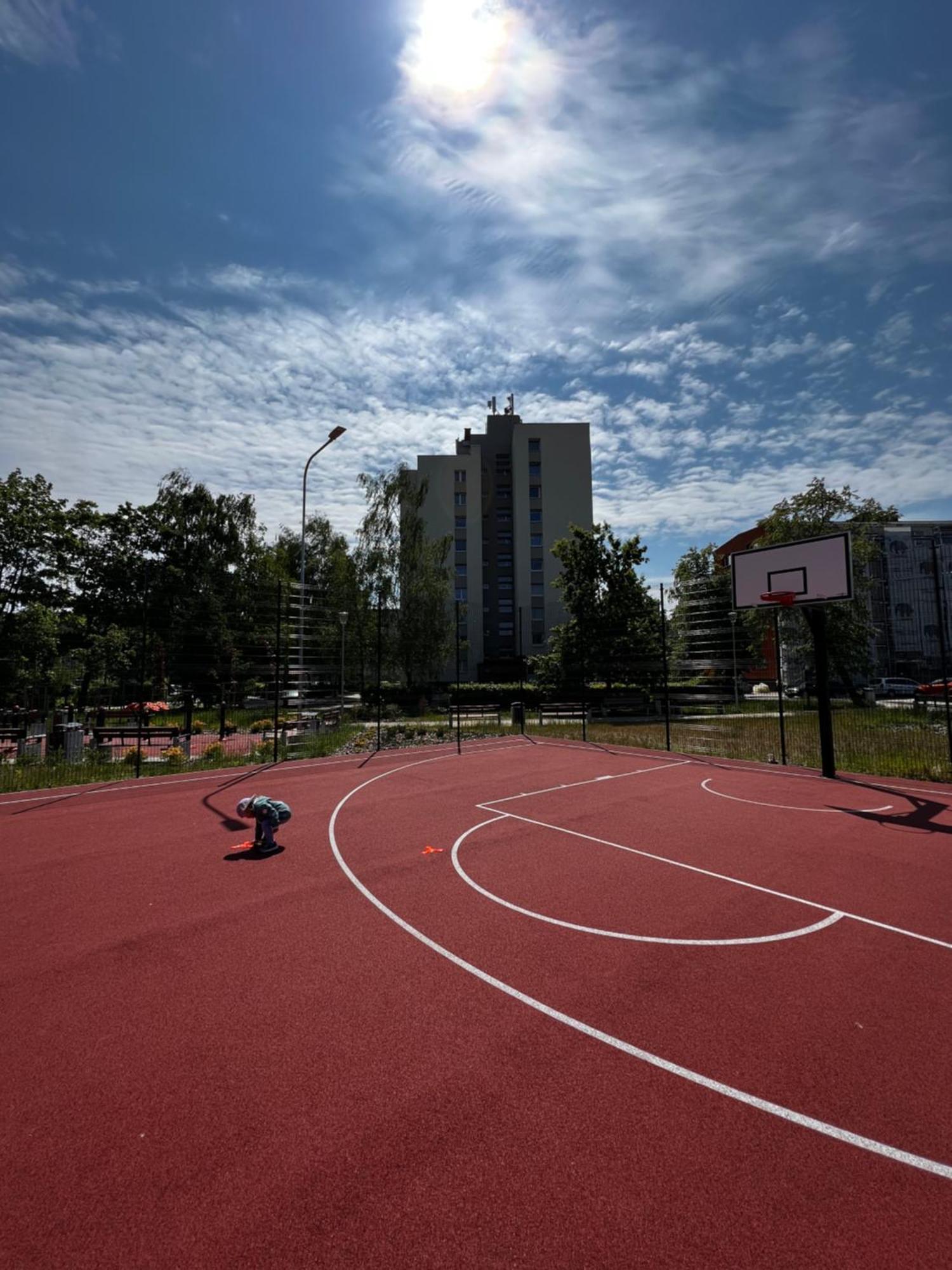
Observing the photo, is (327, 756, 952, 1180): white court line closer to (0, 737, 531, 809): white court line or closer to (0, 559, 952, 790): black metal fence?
(0, 737, 531, 809): white court line

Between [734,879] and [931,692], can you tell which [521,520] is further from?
[734,879]

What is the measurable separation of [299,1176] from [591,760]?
1539cm

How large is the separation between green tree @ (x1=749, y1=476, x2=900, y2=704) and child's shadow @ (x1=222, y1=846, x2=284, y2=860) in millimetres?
32189

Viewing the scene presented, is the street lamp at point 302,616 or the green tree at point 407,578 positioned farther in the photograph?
the green tree at point 407,578

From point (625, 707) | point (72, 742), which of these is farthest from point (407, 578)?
point (72, 742)

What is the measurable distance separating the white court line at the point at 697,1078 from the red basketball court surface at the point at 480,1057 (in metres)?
0.02

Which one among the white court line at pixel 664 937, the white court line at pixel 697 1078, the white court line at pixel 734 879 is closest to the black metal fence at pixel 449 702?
the white court line at pixel 734 879

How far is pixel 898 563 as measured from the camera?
50438 mm

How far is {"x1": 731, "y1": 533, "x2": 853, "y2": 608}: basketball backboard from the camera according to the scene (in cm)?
1516

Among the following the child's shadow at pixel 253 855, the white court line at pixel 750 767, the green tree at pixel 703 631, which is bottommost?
the white court line at pixel 750 767

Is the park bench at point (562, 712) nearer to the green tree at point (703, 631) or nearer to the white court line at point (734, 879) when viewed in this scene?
the green tree at point (703, 631)

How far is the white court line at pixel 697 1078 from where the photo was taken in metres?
3.23

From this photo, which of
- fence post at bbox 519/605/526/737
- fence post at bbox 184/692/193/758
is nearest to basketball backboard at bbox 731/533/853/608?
fence post at bbox 519/605/526/737

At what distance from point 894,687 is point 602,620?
89.0ft
